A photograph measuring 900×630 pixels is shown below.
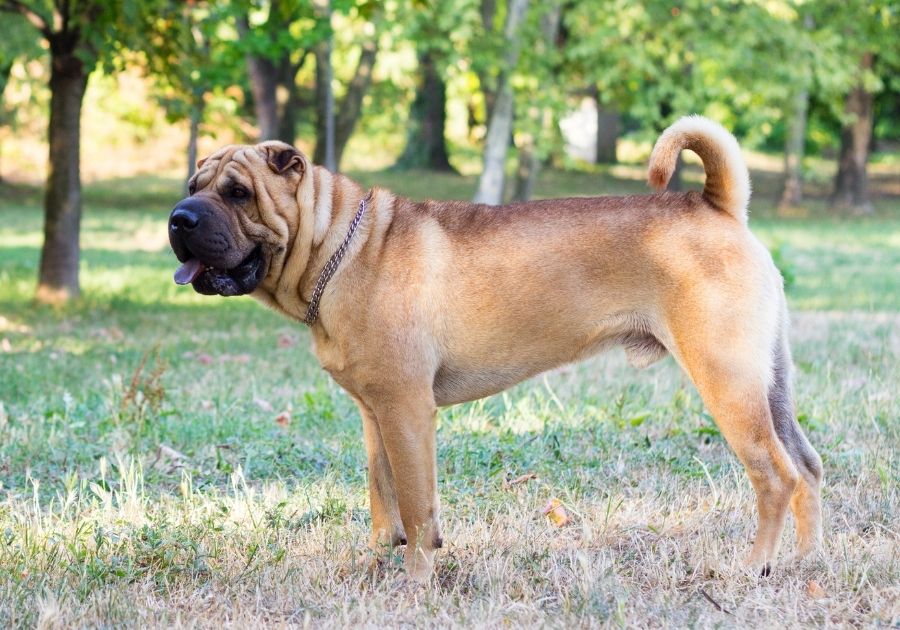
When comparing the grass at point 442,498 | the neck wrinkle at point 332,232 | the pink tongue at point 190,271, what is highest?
the neck wrinkle at point 332,232

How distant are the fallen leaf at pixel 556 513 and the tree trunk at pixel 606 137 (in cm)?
3743

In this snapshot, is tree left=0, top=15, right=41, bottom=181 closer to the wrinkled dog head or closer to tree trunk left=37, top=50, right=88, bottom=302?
tree trunk left=37, top=50, right=88, bottom=302

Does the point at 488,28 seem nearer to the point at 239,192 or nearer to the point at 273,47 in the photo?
the point at 273,47

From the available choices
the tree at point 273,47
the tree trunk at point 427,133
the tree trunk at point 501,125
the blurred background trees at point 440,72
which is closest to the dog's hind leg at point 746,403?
the tree at point 273,47

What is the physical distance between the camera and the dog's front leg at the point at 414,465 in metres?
4.21

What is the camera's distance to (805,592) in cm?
399

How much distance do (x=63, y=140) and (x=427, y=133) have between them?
78.1 ft

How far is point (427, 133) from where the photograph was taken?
35.6 metres

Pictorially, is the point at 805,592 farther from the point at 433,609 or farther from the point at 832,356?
the point at 832,356

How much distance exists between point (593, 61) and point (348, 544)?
761 inches

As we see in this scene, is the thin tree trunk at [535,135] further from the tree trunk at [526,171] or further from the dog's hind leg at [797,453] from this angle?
the dog's hind leg at [797,453]

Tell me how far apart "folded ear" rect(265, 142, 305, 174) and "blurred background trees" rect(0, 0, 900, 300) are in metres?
5.46

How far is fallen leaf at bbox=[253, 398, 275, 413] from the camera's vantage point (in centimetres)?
700

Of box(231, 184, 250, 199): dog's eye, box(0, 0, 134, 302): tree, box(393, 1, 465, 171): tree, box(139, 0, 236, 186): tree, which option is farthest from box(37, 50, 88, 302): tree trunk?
box(393, 1, 465, 171): tree
